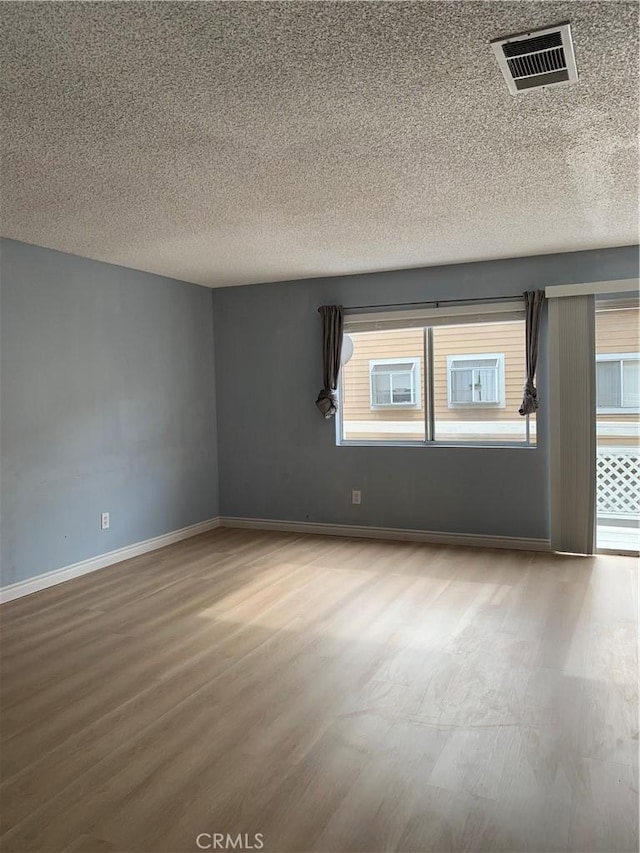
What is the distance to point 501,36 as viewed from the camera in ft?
6.63

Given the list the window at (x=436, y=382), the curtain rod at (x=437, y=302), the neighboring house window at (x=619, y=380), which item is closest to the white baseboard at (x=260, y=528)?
the window at (x=436, y=382)

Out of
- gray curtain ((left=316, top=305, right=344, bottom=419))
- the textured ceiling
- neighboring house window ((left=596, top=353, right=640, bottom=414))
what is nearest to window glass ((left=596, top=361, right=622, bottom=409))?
neighboring house window ((left=596, top=353, right=640, bottom=414))

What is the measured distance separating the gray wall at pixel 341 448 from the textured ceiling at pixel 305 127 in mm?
848

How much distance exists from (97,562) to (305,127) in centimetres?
368

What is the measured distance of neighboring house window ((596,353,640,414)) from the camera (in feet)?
18.4

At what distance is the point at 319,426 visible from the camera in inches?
241

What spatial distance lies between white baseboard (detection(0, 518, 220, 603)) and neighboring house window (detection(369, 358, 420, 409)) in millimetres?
2098

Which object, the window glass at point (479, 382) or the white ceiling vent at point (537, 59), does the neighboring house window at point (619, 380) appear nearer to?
the window glass at point (479, 382)

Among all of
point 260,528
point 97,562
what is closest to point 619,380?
point 260,528

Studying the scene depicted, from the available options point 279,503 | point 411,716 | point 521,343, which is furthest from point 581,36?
point 279,503

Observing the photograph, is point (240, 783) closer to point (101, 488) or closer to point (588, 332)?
point (101, 488)

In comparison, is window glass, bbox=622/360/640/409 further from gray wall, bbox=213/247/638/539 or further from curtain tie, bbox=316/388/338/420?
curtain tie, bbox=316/388/338/420

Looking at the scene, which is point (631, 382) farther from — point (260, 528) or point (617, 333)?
point (260, 528)

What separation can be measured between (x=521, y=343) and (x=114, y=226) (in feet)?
10.9
